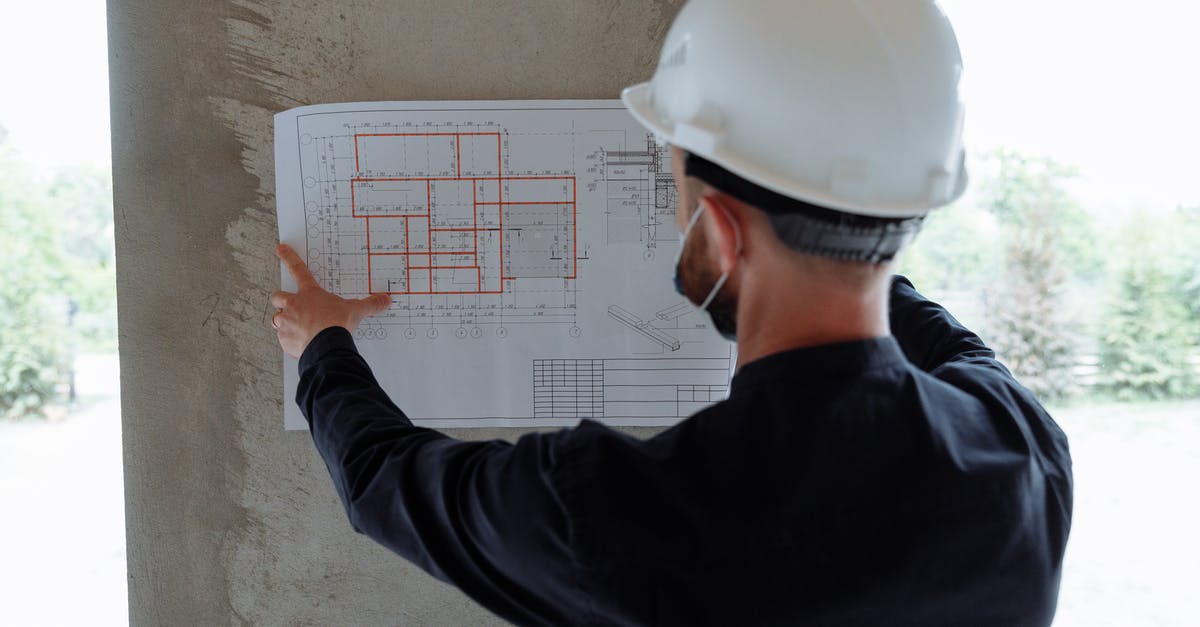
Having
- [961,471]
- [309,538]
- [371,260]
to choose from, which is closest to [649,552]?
[961,471]

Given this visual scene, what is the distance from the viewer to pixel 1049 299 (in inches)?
113

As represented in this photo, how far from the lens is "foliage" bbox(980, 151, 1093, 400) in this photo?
9.28 feet

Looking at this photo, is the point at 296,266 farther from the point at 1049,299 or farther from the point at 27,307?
the point at 1049,299

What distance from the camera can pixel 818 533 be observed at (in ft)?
2.09

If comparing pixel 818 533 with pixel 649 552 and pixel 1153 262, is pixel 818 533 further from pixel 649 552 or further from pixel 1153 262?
pixel 1153 262

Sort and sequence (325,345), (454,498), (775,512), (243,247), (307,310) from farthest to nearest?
(243,247) < (307,310) < (325,345) < (454,498) < (775,512)

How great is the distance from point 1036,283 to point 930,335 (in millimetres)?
2201

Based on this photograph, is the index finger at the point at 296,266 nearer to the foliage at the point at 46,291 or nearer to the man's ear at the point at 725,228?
the man's ear at the point at 725,228

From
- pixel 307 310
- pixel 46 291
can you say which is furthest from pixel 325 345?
pixel 46 291

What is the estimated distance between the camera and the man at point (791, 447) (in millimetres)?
639

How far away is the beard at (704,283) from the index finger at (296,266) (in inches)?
25.8

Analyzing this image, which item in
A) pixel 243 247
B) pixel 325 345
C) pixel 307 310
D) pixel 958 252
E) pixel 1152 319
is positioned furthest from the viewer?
pixel 1152 319

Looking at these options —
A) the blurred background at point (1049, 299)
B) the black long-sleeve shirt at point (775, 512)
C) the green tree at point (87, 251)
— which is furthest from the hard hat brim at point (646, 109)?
the green tree at point (87, 251)

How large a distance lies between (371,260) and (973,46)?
6.42 feet
